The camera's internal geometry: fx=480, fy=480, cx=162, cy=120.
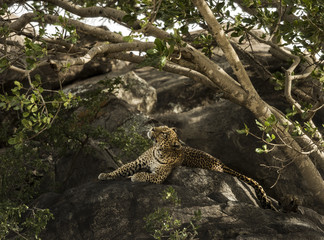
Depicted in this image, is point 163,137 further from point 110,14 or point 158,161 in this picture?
point 110,14

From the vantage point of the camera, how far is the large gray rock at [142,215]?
6277 mm

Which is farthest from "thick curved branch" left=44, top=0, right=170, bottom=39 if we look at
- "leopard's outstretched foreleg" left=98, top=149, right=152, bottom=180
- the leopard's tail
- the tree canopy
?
the leopard's tail

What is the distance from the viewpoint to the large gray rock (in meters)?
6.28

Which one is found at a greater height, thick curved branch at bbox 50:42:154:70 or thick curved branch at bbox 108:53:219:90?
thick curved branch at bbox 50:42:154:70

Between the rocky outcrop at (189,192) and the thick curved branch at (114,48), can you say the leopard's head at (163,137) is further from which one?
the thick curved branch at (114,48)

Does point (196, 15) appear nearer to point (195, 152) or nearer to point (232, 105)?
point (195, 152)

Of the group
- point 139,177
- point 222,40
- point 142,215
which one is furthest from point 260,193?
point 222,40

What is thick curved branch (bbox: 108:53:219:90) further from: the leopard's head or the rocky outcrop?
the leopard's head

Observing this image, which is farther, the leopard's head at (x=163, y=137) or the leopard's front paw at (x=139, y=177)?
the leopard's head at (x=163, y=137)

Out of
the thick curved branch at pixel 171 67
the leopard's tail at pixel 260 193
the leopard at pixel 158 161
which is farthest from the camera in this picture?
the leopard's tail at pixel 260 193

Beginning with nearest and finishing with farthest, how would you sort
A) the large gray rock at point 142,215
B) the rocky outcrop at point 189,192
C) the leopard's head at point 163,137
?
the large gray rock at point 142,215 < the rocky outcrop at point 189,192 < the leopard's head at point 163,137

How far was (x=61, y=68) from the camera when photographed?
6.13m

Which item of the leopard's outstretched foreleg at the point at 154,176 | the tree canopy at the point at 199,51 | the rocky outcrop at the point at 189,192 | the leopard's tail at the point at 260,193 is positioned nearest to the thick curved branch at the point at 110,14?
the tree canopy at the point at 199,51

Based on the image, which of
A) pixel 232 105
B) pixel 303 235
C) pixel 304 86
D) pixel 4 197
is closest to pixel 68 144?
pixel 4 197
